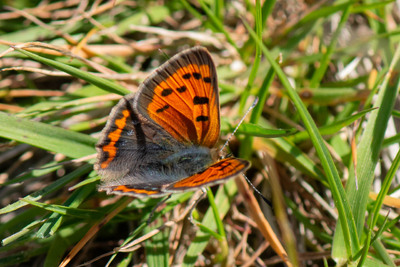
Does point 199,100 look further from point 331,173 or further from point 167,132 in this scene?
point 331,173

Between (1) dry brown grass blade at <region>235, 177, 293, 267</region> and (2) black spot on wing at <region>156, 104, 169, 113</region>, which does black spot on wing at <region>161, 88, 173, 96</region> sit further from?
(1) dry brown grass blade at <region>235, 177, 293, 267</region>

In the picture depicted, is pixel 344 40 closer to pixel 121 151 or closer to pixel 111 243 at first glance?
pixel 121 151

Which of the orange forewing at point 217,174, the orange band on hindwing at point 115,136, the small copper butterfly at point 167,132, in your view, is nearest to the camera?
the orange forewing at point 217,174

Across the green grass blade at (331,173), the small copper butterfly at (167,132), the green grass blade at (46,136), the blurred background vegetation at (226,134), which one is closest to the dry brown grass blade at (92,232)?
the blurred background vegetation at (226,134)

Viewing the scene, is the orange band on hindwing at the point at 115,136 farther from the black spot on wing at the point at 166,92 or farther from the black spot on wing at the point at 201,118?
the black spot on wing at the point at 201,118

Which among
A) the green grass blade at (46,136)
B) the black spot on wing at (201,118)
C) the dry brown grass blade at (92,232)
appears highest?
the black spot on wing at (201,118)

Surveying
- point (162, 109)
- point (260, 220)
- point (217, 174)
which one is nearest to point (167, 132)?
point (162, 109)

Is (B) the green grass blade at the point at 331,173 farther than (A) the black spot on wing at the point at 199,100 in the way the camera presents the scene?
No

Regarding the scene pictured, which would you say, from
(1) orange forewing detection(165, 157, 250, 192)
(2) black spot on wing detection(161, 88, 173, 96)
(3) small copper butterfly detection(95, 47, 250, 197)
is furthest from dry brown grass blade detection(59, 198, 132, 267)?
(2) black spot on wing detection(161, 88, 173, 96)

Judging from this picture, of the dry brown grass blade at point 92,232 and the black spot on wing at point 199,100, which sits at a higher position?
the black spot on wing at point 199,100
